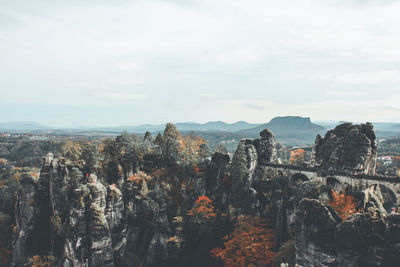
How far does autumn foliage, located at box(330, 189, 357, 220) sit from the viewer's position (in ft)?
117

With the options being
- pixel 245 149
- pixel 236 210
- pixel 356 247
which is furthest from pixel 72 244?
pixel 356 247

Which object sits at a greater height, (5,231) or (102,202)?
(102,202)

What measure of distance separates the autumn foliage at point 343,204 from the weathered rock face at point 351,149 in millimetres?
7889

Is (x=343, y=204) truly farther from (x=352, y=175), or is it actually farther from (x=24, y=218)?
(x=24, y=218)

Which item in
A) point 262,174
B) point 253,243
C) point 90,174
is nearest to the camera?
point 253,243

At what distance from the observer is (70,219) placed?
46.8m

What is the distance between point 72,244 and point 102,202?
896 cm

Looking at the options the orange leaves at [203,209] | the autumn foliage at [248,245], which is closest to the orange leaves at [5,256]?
the orange leaves at [203,209]

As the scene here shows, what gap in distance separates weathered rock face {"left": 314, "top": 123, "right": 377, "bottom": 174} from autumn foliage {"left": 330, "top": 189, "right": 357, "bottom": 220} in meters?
7.89

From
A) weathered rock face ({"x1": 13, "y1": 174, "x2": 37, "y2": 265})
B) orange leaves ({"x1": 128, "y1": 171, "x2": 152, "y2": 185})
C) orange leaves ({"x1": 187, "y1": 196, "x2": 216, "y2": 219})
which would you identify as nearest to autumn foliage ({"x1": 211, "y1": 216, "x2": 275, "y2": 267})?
orange leaves ({"x1": 187, "y1": 196, "x2": 216, "y2": 219})

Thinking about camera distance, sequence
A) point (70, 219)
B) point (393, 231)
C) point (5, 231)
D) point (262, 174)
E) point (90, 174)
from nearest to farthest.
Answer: point (393, 231) < point (70, 219) < point (90, 174) < point (5, 231) < point (262, 174)

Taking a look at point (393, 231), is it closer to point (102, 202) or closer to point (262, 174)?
point (262, 174)

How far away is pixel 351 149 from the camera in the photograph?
4809 cm

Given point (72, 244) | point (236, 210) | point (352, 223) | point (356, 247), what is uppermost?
point (352, 223)
